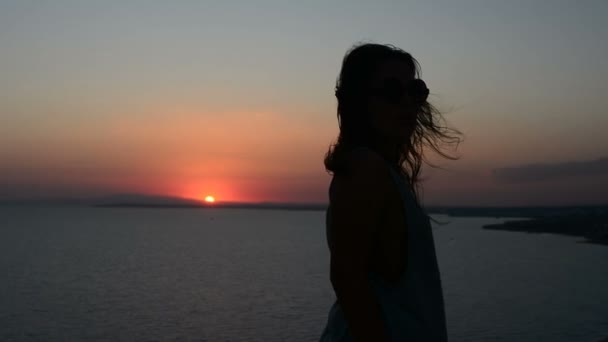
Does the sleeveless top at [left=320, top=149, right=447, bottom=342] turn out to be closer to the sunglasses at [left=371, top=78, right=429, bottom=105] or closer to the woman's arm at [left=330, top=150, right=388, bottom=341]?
the woman's arm at [left=330, top=150, right=388, bottom=341]

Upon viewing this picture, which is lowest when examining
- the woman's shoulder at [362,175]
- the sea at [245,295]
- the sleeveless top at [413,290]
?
the sea at [245,295]

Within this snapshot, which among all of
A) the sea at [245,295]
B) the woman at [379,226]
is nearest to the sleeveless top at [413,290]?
the woman at [379,226]

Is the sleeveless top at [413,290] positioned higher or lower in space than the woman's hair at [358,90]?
lower

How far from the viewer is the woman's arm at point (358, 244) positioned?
1801 mm

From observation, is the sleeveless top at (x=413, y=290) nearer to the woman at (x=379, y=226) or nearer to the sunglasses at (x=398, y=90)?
the woman at (x=379, y=226)

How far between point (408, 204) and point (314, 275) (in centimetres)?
5764

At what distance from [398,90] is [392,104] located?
0.05 m

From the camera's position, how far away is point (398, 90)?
2.13 metres

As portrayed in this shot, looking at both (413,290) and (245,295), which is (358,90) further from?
(245,295)

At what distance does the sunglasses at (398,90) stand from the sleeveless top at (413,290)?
1.06 feet

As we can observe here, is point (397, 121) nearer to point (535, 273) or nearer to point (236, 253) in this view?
point (535, 273)

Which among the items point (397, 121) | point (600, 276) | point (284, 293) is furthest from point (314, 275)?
point (397, 121)

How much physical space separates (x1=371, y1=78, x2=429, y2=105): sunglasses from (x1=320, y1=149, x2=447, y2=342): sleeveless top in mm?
322

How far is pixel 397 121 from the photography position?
7.14ft
